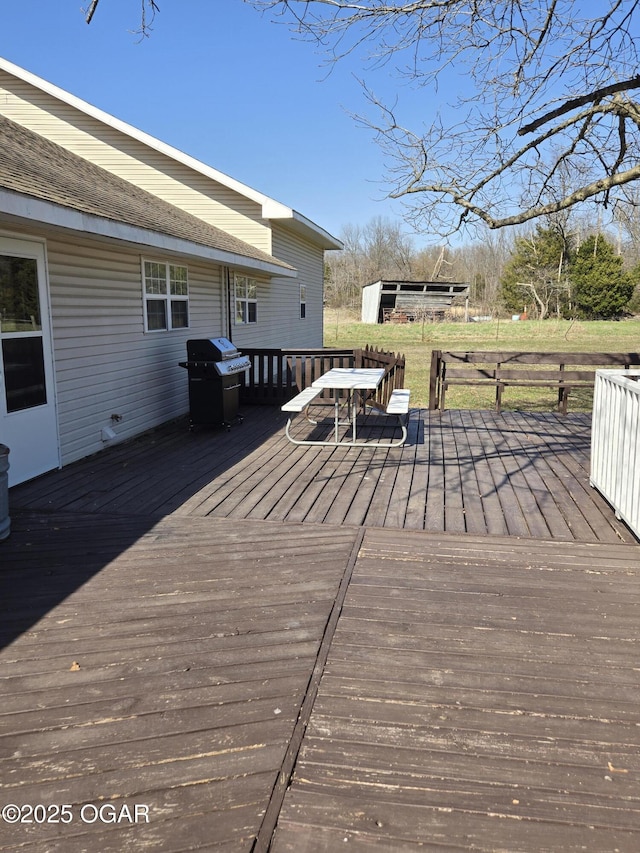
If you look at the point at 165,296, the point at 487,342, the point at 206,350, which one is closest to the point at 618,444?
the point at 206,350

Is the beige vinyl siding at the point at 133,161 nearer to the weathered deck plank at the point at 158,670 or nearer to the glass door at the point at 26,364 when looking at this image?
the glass door at the point at 26,364

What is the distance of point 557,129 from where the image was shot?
6.79 meters

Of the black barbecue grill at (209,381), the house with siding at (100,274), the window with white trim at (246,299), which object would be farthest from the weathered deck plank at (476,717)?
the window with white trim at (246,299)

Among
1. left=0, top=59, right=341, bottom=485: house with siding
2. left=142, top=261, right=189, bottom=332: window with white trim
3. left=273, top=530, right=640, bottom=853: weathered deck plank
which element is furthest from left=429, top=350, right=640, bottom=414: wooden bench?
left=273, top=530, right=640, bottom=853: weathered deck plank

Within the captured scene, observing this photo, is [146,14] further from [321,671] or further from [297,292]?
[297,292]

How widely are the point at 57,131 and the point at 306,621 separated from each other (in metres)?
12.8

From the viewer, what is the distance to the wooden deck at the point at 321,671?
6.13ft

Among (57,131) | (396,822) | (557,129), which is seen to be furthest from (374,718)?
(57,131)

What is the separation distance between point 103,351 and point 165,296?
6.56ft

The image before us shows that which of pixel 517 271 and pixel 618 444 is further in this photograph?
pixel 517 271

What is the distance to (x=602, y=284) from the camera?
38.2 meters

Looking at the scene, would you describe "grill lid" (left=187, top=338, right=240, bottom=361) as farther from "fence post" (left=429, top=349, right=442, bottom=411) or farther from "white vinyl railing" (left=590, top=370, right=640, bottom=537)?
"white vinyl railing" (left=590, top=370, right=640, bottom=537)

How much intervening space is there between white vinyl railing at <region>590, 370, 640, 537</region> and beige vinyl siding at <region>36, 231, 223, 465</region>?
5.08 meters

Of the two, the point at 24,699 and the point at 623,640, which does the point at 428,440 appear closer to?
the point at 623,640
